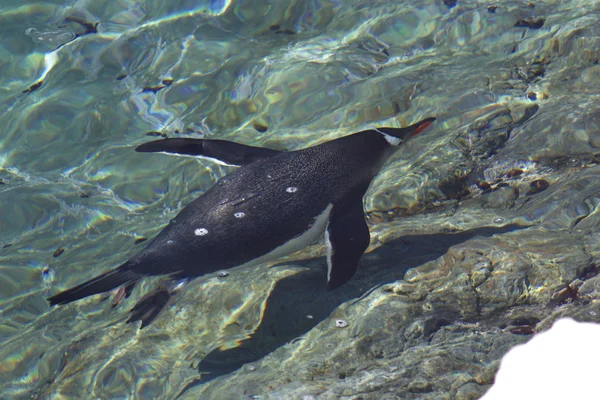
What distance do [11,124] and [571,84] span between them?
18.0 feet

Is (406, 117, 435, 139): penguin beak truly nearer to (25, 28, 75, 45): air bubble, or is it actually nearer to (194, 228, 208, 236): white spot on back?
(194, 228, 208, 236): white spot on back

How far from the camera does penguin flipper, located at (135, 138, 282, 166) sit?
14.4 feet

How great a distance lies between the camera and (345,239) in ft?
11.6

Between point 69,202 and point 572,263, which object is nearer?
point 572,263

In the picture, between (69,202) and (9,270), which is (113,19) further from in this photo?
(9,270)

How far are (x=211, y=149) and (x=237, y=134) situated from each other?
916 millimetres

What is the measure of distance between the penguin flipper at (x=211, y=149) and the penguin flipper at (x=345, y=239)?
2.94 feet

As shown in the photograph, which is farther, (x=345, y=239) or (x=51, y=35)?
(x=51, y=35)

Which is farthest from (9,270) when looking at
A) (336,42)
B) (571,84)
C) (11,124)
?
(571,84)

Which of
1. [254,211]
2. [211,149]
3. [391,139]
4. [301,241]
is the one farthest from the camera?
[211,149]

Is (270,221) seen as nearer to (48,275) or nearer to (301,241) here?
→ (301,241)

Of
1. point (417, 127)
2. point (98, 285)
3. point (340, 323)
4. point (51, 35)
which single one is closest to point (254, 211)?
point (340, 323)

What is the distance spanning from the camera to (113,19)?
649 cm

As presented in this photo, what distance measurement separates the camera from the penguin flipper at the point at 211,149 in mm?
4398
